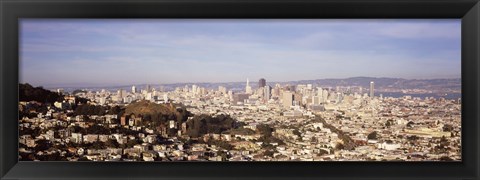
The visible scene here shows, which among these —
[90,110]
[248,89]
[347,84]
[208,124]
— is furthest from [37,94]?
[347,84]

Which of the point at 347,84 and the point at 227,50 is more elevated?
the point at 227,50

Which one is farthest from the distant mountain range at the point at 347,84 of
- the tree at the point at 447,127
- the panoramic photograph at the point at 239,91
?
the tree at the point at 447,127

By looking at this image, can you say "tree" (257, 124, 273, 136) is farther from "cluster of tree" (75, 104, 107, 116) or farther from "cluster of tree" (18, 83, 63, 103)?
"cluster of tree" (18, 83, 63, 103)

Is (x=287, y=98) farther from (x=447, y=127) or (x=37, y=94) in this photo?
(x=37, y=94)

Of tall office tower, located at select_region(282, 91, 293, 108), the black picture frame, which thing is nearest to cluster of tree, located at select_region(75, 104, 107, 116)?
the black picture frame

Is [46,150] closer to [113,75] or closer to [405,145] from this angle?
[113,75]

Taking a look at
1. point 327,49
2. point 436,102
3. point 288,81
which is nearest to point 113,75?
point 288,81

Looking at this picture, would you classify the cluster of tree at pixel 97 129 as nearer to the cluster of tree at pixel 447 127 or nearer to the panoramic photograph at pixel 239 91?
the panoramic photograph at pixel 239 91
